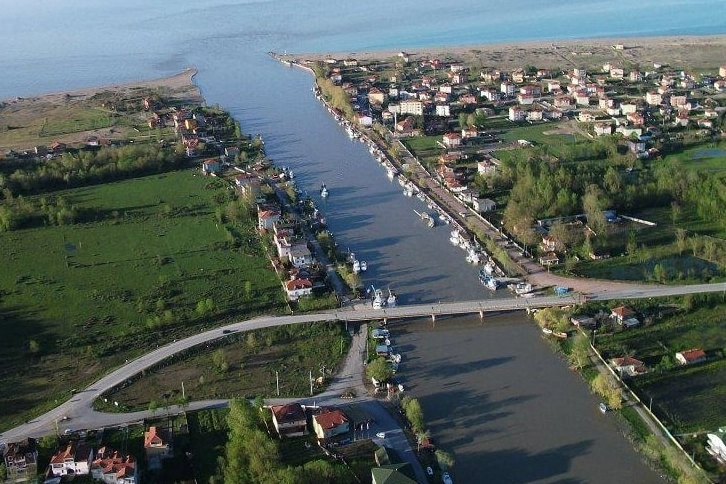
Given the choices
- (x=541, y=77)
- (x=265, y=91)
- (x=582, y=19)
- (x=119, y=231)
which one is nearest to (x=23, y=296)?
(x=119, y=231)

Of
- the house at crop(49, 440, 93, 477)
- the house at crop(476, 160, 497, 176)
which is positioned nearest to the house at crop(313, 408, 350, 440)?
the house at crop(49, 440, 93, 477)

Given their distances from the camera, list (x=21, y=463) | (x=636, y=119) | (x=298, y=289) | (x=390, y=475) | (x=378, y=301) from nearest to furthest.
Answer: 1. (x=390, y=475)
2. (x=21, y=463)
3. (x=378, y=301)
4. (x=298, y=289)
5. (x=636, y=119)

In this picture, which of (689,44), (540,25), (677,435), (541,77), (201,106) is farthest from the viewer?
(540,25)

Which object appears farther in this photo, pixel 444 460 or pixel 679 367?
pixel 679 367

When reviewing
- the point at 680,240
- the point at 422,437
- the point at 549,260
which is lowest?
the point at 422,437

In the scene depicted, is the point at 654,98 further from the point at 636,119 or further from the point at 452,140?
the point at 452,140

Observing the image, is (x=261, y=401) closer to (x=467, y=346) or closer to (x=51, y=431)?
(x=51, y=431)

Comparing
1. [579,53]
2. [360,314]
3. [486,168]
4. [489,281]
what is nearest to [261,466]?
[360,314]

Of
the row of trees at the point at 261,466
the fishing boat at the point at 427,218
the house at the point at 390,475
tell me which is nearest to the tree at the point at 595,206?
the fishing boat at the point at 427,218
